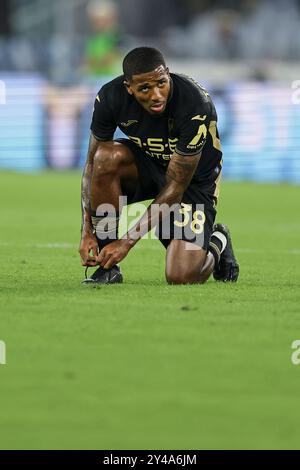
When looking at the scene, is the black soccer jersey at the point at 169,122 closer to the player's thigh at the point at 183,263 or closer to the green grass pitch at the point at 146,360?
the player's thigh at the point at 183,263

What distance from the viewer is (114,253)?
6.96m

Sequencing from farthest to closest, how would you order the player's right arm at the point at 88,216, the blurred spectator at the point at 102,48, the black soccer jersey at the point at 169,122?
the blurred spectator at the point at 102,48, the player's right arm at the point at 88,216, the black soccer jersey at the point at 169,122

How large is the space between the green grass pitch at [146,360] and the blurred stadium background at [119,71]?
1077cm

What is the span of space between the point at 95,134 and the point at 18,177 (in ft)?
38.6

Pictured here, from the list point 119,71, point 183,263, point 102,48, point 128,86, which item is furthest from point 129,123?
point 119,71

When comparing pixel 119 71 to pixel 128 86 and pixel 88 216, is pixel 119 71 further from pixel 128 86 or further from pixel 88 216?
pixel 128 86

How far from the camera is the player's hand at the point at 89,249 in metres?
7.06

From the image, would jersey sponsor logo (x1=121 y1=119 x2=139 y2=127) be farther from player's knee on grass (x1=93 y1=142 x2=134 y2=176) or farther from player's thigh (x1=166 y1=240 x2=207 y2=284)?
player's thigh (x1=166 y1=240 x2=207 y2=284)

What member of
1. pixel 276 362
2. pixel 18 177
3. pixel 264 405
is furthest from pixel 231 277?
pixel 18 177

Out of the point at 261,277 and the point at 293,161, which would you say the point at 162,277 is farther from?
the point at 293,161

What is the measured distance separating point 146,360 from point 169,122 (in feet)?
8.23

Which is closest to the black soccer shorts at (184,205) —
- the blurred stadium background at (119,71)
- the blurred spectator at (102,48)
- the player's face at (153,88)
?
the player's face at (153,88)

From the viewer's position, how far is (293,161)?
64.4 feet

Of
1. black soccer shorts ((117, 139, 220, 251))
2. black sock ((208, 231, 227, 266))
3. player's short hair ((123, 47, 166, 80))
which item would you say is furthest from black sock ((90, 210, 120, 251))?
player's short hair ((123, 47, 166, 80))
